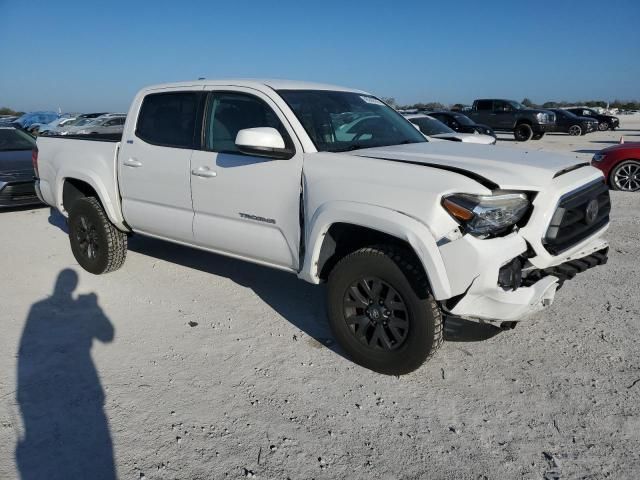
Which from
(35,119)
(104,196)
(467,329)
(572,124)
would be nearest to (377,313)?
(467,329)

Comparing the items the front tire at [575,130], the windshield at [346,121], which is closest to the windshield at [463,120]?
the front tire at [575,130]

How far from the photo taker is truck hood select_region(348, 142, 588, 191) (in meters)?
2.95

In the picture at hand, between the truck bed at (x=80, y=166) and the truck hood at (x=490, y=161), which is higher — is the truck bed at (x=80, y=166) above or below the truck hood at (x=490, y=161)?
below

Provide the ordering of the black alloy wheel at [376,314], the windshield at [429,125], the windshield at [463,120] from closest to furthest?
the black alloy wheel at [376,314], the windshield at [429,125], the windshield at [463,120]

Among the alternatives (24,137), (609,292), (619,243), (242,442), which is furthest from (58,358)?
(24,137)

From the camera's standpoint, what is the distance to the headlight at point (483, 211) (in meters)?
2.84

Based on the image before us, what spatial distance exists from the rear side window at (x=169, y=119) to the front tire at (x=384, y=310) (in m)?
1.90

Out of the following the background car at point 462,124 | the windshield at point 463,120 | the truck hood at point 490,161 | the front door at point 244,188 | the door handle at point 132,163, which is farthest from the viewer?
the windshield at point 463,120

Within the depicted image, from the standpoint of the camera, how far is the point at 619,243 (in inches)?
242

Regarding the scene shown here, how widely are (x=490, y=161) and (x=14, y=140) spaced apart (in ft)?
32.5

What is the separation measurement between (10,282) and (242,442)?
3811 millimetres

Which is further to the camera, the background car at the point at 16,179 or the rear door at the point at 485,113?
the rear door at the point at 485,113

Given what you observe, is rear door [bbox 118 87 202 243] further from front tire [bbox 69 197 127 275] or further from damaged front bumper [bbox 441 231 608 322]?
damaged front bumper [bbox 441 231 608 322]

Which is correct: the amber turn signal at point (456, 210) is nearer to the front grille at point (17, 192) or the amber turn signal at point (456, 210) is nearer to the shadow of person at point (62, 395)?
the shadow of person at point (62, 395)
